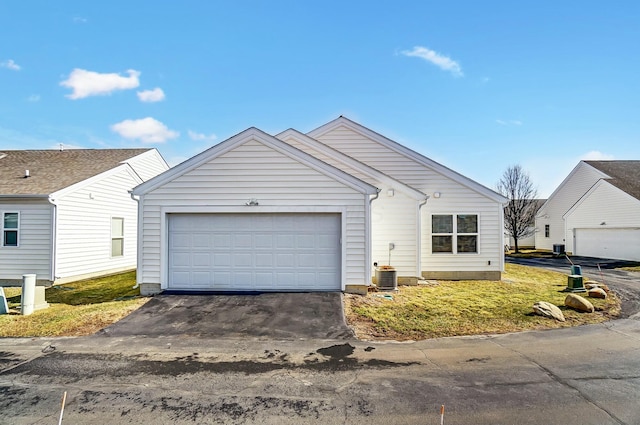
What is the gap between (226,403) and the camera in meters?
4.23

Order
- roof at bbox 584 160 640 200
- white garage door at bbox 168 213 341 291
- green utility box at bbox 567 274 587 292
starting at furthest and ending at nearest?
roof at bbox 584 160 640 200
green utility box at bbox 567 274 587 292
white garage door at bbox 168 213 341 291

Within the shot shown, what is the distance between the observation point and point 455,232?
13.4 meters

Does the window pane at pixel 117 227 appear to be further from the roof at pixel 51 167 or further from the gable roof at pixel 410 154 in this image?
the gable roof at pixel 410 154

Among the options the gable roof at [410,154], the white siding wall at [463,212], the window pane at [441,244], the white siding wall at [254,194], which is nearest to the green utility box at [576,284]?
the white siding wall at [463,212]

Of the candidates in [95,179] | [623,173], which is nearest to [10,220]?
[95,179]

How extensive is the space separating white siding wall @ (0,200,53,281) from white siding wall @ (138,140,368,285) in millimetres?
5397

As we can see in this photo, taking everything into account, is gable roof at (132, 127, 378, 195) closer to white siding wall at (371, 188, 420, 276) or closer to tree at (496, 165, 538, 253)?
white siding wall at (371, 188, 420, 276)

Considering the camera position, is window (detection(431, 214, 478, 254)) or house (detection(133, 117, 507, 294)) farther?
window (detection(431, 214, 478, 254))

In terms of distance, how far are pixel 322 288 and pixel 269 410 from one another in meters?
5.96

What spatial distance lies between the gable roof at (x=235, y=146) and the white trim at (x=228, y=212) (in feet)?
2.73

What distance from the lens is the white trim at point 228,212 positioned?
9.95 m

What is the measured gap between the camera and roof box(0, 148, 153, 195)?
12961 mm

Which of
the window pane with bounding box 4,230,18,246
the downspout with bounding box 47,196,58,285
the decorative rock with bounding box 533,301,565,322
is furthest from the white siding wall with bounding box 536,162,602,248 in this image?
the window pane with bounding box 4,230,18,246

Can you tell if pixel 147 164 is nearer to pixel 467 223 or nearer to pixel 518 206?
pixel 467 223
